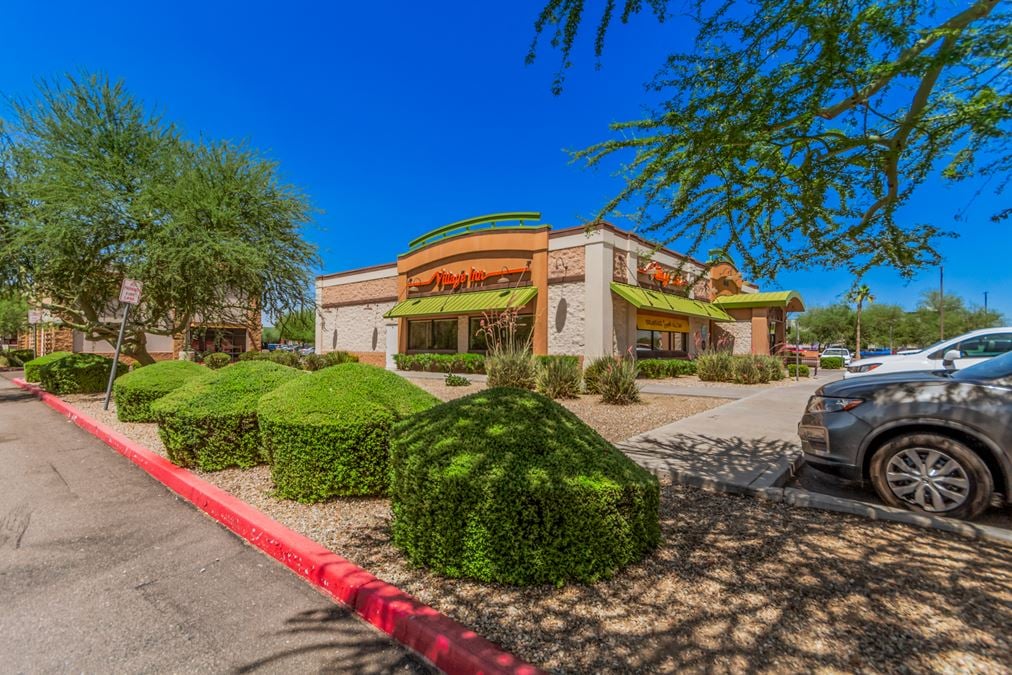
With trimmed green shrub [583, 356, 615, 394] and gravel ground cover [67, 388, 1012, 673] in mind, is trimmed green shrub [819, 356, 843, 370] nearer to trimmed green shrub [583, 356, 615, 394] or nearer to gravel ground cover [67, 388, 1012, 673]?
trimmed green shrub [583, 356, 615, 394]

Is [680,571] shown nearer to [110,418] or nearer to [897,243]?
[897,243]

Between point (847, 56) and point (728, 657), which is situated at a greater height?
point (847, 56)

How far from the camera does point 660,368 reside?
18688 millimetres

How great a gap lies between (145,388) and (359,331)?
68.5ft

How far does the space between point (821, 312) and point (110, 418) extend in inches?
2640

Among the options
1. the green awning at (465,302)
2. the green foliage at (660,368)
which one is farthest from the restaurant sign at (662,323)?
the green awning at (465,302)

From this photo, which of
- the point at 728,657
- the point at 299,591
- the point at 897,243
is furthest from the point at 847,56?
the point at 299,591

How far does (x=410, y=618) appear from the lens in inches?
94.4

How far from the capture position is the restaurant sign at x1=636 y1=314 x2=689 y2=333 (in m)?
20.3

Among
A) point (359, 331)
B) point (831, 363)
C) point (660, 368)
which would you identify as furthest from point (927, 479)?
point (831, 363)

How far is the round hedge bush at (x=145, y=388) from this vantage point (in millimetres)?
7512

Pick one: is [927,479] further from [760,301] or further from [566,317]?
[760,301]

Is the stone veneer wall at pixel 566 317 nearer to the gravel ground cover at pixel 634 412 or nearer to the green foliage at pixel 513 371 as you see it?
the gravel ground cover at pixel 634 412

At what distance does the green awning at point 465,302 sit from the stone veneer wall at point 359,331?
2.36 metres
